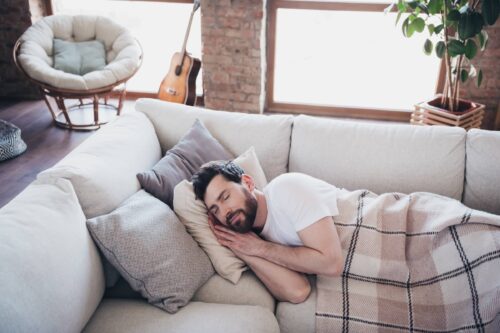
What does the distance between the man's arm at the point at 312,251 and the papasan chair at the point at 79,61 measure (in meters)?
2.50

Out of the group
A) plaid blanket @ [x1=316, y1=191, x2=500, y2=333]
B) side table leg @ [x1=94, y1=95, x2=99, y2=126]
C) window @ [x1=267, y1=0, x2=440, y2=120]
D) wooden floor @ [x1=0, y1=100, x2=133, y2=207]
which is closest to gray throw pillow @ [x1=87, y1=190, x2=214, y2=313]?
plaid blanket @ [x1=316, y1=191, x2=500, y2=333]

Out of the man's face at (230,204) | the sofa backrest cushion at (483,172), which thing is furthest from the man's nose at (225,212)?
the sofa backrest cushion at (483,172)

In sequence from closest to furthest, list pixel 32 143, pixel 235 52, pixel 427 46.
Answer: pixel 427 46
pixel 32 143
pixel 235 52

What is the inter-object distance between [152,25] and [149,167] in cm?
282

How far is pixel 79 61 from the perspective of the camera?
3.71 m

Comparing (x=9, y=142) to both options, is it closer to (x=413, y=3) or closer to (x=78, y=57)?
(x=78, y=57)

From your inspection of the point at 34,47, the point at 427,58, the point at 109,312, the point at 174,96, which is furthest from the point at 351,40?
the point at 109,312

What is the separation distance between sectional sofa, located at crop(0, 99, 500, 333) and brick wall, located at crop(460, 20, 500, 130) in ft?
6.39

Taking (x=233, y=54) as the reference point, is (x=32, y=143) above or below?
below

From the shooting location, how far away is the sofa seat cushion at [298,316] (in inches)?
55.6

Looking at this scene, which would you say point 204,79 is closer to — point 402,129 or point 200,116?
point 200,116

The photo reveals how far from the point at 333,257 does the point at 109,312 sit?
0.76 m

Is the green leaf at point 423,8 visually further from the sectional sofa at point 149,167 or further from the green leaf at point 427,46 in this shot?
the sectional sofa at point 149,167

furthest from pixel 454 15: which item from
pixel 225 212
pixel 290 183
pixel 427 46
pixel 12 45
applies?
pixel 12 45
